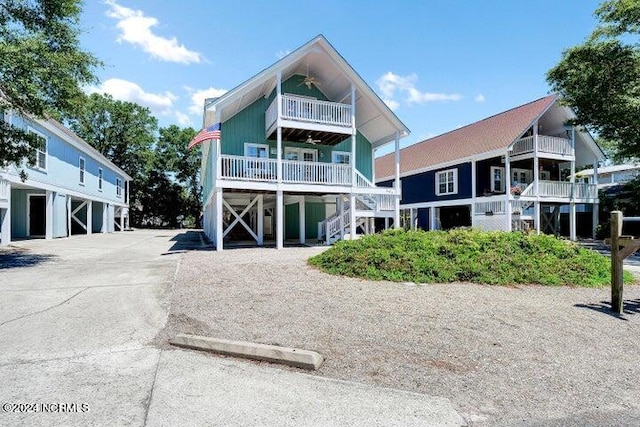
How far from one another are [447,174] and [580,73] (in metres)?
9.22

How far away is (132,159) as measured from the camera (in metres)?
48.8

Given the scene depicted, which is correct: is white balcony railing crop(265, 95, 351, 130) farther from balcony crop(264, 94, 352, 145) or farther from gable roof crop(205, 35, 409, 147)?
gable roof crop(205, 35, 409, 147)

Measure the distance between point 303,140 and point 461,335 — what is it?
14531mm

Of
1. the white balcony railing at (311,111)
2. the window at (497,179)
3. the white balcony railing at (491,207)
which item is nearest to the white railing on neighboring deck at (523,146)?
the window at (497,179)

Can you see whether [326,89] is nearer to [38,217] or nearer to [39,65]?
[39,65]

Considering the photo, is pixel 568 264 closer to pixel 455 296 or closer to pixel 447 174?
pixel 455 296

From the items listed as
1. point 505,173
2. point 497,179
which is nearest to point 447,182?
point 497,179

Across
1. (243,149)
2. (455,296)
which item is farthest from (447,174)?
(455,296)

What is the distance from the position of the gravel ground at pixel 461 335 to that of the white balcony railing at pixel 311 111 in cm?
927

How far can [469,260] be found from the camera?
29.1 ft

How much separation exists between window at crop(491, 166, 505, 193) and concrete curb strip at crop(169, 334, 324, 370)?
74.6ft

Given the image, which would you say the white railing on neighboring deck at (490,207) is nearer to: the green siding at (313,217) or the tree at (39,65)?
the green siding at (313,217)

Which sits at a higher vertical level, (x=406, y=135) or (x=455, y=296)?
(x=406, y=135)

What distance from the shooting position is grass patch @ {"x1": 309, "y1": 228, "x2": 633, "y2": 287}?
8.40m
